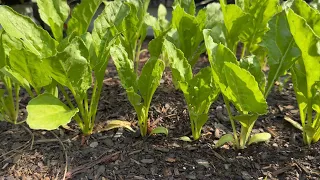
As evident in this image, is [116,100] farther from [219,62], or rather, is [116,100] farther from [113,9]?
[219,62]

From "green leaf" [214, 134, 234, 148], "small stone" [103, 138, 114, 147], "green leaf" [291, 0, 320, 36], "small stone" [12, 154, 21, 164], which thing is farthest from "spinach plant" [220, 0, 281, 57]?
"small stone" [12, 154, 21, 164]

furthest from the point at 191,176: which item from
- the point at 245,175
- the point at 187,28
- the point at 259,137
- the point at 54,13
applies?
the point at 54,13

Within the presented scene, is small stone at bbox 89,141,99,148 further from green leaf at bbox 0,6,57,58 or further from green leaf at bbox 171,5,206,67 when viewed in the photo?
green leaf at bbox 171,5,206,67

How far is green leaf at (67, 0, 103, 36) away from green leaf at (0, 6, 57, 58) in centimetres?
23

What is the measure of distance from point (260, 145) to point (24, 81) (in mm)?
992

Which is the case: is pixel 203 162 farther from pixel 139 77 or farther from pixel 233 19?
pixel 233 19

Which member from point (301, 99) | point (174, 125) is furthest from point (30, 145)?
point (301, 99)

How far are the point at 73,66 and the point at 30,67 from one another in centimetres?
17

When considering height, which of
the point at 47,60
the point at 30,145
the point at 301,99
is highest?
the point at 47,60

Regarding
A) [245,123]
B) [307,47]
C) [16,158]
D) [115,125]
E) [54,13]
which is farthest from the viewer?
[54,13]

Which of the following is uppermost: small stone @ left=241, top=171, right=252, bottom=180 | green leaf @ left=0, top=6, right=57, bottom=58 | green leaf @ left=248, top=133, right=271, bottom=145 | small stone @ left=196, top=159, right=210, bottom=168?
green leaf @ left=0, top=6, right=57, bottom=58

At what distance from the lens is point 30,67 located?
1.42m

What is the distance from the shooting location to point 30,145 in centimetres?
159

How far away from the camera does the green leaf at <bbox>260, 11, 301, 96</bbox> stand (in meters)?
1.49
